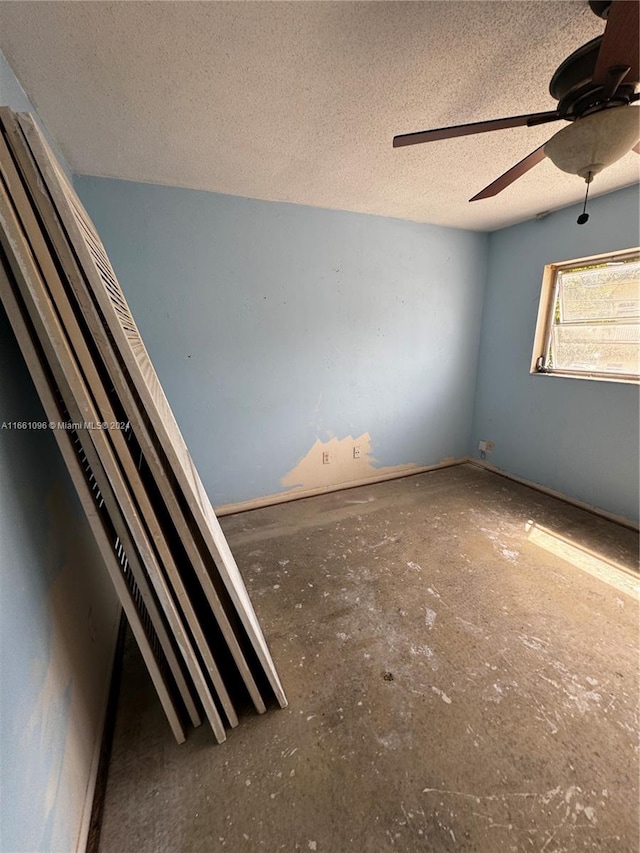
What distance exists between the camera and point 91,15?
0.98m

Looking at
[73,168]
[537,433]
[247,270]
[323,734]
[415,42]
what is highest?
[73,168]

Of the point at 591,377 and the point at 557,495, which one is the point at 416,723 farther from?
the point at 591,377

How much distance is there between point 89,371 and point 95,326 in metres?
0.12

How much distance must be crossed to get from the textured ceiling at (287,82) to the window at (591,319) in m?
0.75

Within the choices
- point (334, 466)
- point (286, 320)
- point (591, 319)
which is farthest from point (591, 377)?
point (286, 320)

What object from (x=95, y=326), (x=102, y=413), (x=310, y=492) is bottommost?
(x=310, y=492)

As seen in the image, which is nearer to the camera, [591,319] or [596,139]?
[596,139]

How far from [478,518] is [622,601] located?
91 centimetres

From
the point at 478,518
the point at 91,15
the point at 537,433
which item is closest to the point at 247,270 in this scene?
the point at 91,15

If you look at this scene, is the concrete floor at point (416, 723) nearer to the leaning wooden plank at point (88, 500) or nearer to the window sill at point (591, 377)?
the leaning wooden plank at point (88, 500)

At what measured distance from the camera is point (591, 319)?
259cm

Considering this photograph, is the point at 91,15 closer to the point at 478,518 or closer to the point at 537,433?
the point at 478,518

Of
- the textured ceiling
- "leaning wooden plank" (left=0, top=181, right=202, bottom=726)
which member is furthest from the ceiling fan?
"leaning wooden plank" (left=0, top=181, right=202, bottom=726)

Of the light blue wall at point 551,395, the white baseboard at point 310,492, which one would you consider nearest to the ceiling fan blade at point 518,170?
the light blue wall at point 551,395
